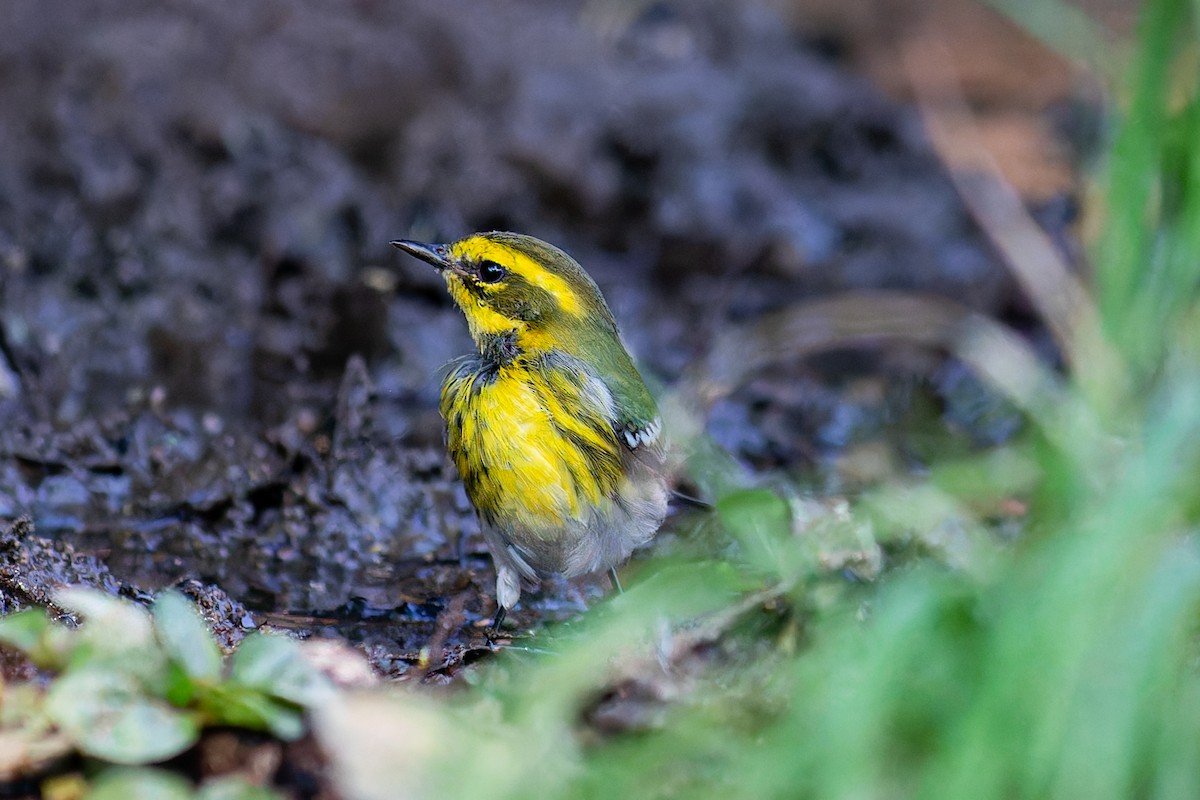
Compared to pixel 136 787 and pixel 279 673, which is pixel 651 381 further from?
pixel 136 787

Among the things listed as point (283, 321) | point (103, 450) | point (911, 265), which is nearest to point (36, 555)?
point (103, 450)

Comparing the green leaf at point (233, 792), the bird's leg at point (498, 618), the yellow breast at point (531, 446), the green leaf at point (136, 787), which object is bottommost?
the green leaf at point (136, 787)

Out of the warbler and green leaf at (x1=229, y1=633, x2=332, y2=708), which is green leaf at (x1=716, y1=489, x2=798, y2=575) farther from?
green leaf at (x1=229, y1=633, x2=332, y2=708)

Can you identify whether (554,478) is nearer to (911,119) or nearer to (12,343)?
(12,343)

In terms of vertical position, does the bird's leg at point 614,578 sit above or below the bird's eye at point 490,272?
below

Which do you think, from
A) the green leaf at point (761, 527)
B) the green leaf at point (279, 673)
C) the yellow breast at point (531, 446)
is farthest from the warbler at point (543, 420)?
the green leaf at point (279, 673)

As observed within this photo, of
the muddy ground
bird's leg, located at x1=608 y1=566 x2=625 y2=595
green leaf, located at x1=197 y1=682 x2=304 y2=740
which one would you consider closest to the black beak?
the muddy ground

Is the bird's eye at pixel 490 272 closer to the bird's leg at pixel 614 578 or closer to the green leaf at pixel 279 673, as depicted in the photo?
the bird's leg at pixel 614 578
